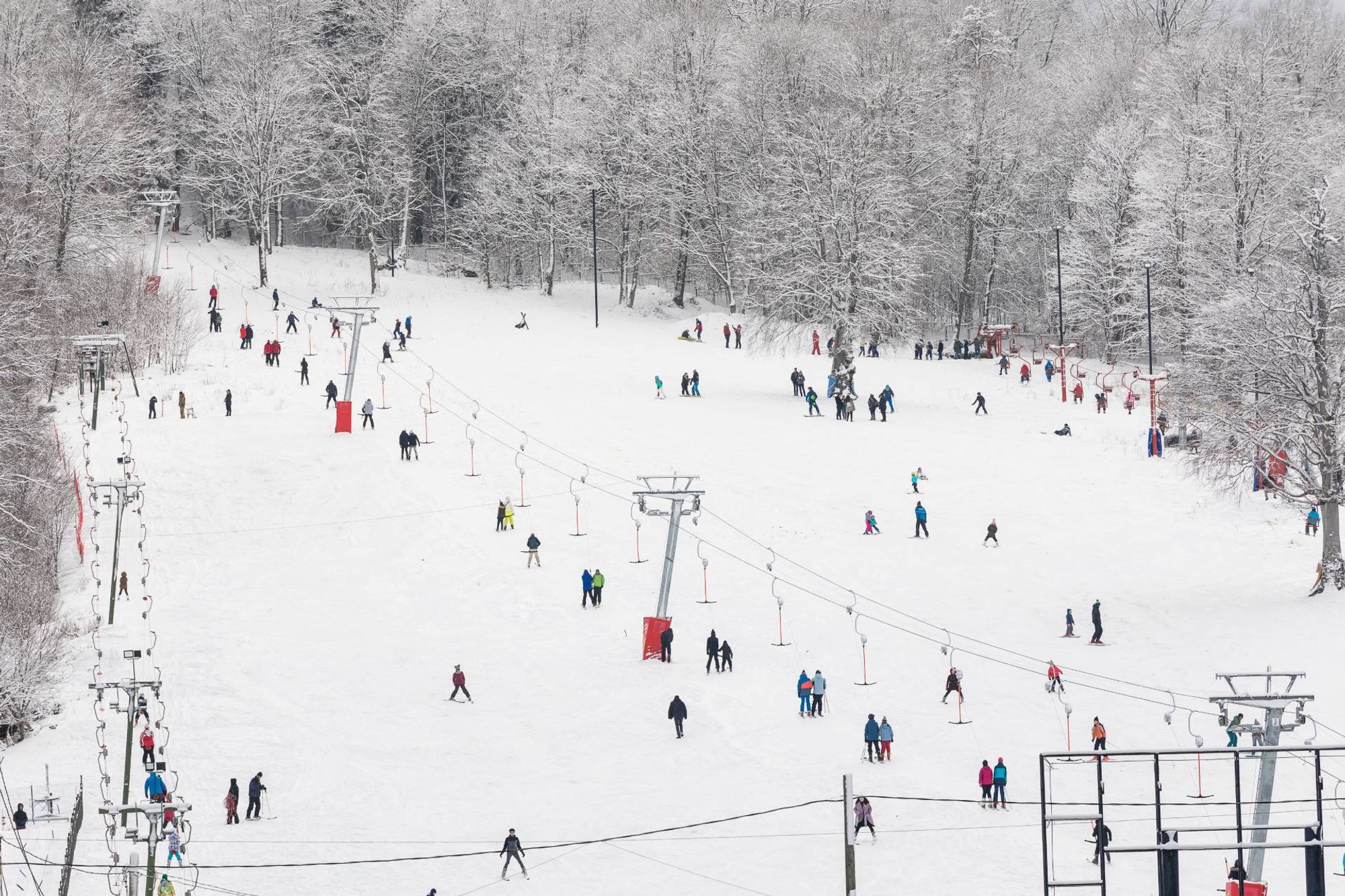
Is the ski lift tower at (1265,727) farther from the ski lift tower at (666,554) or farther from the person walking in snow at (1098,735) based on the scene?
the ski lift tower at (666,554)

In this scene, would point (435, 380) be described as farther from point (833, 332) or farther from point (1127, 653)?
point (1127, 653)

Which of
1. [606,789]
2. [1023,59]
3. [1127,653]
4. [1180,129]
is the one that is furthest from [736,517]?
[1023,59]

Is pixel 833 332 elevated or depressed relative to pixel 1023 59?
depressed

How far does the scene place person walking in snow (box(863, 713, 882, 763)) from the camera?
106 feet

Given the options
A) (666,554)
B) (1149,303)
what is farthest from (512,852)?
(1149,303)

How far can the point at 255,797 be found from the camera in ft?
102

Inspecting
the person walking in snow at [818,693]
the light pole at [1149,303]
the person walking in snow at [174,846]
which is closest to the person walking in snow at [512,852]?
the person walking in snow at [174,846]

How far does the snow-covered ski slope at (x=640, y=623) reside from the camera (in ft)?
97.9

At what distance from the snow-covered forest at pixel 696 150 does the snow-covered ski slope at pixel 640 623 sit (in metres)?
10.3

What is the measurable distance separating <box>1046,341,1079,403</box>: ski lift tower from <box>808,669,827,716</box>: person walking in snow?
1291 inches

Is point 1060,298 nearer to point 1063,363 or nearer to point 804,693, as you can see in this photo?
point 1063,363

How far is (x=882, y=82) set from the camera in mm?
82000

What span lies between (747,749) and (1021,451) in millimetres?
25448

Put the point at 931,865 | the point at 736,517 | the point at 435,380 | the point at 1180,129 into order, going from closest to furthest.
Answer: the point at 931,865 < the point at 736,517 < the point at 435,380 < the point at 1180,129
